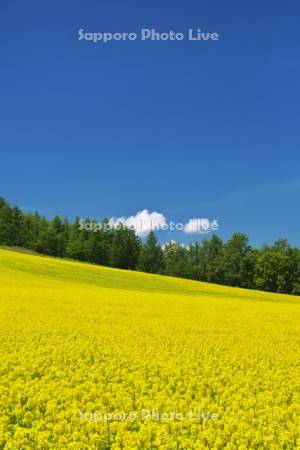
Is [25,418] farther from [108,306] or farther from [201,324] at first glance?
[108,306]

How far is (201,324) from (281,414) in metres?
12.3

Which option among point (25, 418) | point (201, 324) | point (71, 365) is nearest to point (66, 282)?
point (201, 324)

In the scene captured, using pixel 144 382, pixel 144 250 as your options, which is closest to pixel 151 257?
pixel 144 250

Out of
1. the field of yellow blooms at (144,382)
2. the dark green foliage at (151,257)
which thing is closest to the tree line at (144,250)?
the dark green foliage at (151,257)

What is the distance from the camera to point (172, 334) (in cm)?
1842

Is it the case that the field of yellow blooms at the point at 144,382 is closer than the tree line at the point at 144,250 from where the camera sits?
Yes

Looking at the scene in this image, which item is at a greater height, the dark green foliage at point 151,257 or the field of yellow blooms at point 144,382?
the dark green foliage at point 151,257

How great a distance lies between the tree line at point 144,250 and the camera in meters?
102

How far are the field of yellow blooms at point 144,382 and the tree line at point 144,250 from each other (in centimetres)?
7942

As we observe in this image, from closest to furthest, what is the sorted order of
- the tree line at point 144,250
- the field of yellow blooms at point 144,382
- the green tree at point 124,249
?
the field of yellow blooms at point 144,382
the tree line at point 144,250
the green tree at point 124,249

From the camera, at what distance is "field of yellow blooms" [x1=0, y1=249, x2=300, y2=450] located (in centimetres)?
845

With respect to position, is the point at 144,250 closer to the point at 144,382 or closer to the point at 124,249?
the point at 124,249

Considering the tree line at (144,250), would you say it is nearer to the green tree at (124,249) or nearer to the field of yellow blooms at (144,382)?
the green tree at (124,249)

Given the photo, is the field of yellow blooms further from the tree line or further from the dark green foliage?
the dark green foliage
